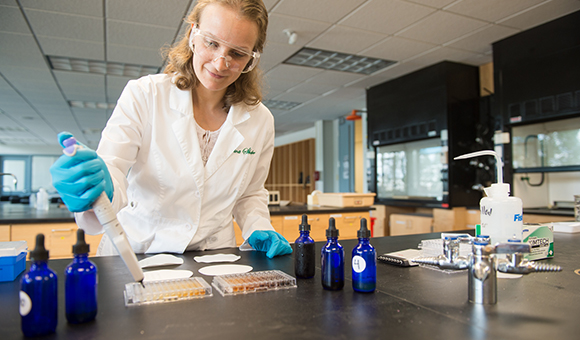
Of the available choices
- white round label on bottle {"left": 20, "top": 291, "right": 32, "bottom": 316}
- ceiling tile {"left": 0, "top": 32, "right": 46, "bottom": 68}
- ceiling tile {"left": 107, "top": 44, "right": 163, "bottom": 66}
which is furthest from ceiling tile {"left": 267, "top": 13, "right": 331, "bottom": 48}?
white round label on bottle {"left": 20, "top": 291, "right": 32, "bottom": 316}

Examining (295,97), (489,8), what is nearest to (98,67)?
(295,97)

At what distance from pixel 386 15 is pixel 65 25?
2920mm

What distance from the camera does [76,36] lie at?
371 cm

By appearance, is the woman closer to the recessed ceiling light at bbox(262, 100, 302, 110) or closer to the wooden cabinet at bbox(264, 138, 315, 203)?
the recessed ceiling light at bbox(262, 100, 302, 110)

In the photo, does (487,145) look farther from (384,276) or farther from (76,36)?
(76,36)

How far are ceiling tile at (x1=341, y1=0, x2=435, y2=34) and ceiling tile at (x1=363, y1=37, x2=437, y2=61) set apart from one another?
27cm

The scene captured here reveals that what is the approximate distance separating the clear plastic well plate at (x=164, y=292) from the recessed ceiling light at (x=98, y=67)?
4.54m

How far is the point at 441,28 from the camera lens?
353 cm

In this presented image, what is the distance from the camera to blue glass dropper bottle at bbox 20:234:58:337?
584 millimetres

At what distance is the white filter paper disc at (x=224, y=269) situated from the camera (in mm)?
999

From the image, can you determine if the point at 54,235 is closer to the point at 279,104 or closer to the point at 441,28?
the point at 441,28

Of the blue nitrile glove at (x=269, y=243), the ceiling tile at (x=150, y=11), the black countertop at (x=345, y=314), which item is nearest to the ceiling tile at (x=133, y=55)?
the ceiling tile at (x=150, y=11)

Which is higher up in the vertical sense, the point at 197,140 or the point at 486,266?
the point at 197,140

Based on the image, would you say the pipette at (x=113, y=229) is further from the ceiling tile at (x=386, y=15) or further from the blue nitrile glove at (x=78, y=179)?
the ceiling tile at (x=386, y=15)
